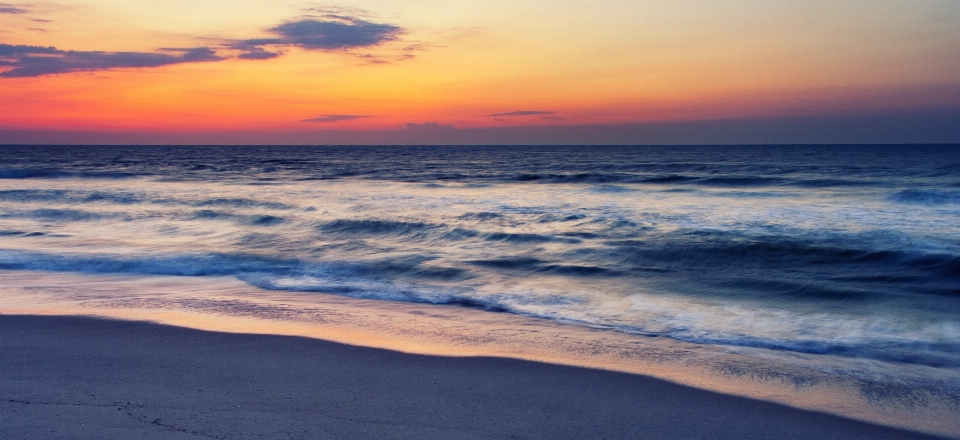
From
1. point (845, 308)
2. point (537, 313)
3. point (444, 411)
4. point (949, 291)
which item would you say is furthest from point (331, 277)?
point (949, 291)

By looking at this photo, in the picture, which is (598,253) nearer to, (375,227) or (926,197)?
(375,227)

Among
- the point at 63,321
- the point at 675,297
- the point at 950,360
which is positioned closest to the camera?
the point at 950,360

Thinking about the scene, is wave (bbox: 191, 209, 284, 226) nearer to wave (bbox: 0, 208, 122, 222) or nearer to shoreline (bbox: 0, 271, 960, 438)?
wave (bbox: 0, 208, 122, 222)

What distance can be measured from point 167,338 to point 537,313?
383 cm

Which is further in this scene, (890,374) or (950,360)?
(950,360)

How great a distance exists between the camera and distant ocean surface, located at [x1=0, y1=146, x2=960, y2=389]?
22.5ft

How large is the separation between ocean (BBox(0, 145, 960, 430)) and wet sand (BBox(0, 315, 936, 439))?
161cm

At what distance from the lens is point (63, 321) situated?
610 cm

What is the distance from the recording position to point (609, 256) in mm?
10742

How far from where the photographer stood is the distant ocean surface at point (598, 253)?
6852 mm

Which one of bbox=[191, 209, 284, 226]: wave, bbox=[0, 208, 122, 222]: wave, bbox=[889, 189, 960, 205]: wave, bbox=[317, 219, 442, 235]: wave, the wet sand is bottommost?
bbox=[0, 208, 122, 222]: wave

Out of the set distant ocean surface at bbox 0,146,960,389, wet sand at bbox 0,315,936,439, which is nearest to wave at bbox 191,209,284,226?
distant ocean surface at bbox 0,146,960,389

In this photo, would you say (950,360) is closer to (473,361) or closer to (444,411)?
(473,361)

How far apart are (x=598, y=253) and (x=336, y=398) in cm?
755
